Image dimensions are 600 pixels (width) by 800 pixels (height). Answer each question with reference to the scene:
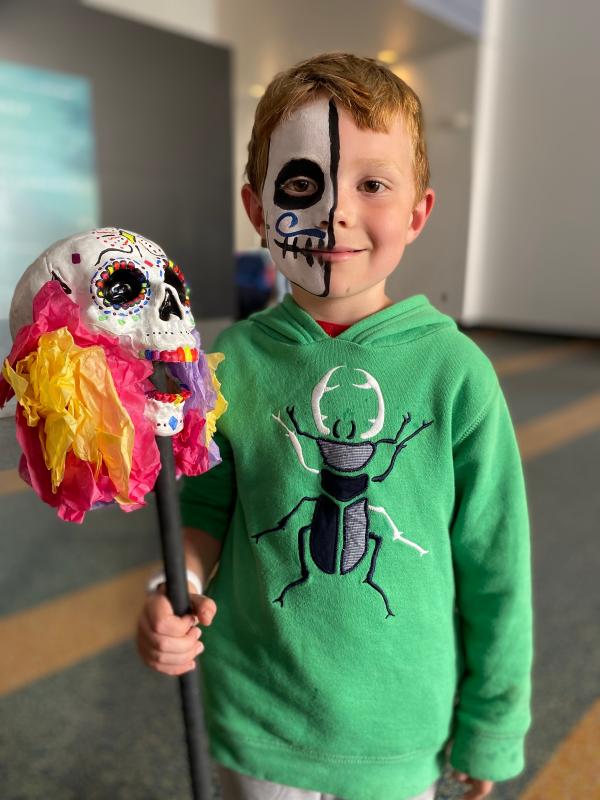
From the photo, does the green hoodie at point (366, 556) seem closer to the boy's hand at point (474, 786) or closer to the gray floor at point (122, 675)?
the boy's hand at point (474, 786)

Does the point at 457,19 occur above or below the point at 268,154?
above

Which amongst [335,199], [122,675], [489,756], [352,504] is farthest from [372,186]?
[122,675]

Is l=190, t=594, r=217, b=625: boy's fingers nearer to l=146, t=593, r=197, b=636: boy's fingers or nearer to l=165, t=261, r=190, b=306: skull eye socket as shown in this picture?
l=146, t=593, r=197, b=636: boy's fingers

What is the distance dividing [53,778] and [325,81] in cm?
114

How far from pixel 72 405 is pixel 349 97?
0.92 feet

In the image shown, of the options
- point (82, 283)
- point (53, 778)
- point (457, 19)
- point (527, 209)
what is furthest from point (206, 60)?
Answer: point (53, 778)

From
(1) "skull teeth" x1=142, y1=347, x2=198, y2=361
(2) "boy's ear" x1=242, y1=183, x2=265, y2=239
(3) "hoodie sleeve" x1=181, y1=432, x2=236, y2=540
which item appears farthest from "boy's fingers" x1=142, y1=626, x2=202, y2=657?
(2) "boy's ear" x1=242, y1=183, x2=265, y2=239

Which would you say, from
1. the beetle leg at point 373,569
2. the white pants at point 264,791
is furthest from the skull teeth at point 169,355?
the white pants at point 264,791

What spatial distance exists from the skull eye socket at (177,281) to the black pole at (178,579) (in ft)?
0.16

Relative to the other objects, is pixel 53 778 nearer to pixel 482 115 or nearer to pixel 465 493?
pixel 465 493

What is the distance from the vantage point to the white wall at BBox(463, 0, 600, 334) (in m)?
0.62

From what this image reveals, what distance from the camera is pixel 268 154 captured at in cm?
47

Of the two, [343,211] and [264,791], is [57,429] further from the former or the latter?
[264,791]

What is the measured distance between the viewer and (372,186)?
1.49ft
